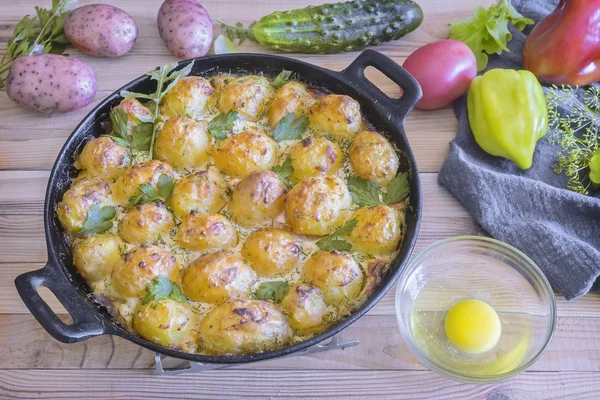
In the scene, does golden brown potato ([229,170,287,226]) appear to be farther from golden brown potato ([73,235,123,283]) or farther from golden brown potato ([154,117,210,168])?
golden brown potato ([73,235,123,283])

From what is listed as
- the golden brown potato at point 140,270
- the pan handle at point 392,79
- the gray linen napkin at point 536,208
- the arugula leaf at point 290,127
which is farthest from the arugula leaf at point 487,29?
the golden brown potato at point 140,270

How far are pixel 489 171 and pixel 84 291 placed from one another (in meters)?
1.39

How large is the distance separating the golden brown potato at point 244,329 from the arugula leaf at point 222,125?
591 mm

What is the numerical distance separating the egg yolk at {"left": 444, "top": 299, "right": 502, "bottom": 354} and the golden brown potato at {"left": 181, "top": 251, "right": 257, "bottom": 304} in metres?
A: 0.68

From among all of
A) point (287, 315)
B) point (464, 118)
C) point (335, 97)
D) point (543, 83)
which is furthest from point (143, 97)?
point (543, 83)

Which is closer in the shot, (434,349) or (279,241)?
(279,241)

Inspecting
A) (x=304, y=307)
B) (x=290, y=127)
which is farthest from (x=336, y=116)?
(x=304, y=307)

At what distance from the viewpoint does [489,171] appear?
2141mm

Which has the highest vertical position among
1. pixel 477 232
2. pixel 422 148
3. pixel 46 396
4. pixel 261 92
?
pixel 261 92

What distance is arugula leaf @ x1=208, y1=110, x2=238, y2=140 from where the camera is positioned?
1.95 m

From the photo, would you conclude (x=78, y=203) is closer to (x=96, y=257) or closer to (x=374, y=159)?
(x=96, y=257)

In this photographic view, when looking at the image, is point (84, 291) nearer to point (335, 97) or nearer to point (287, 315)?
point (287, 315)

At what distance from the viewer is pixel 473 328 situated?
189cm

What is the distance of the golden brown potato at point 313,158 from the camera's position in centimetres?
184
